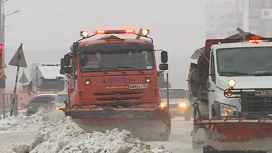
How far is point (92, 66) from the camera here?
15.0 m

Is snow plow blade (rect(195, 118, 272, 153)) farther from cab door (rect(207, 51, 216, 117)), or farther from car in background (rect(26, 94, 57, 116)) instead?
car in background (rect(26, 94, 57, 116))

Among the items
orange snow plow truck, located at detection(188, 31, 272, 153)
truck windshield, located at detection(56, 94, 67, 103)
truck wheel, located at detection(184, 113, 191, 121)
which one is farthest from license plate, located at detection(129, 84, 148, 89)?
truck wheel, located at detection(184, 113, 191, 121)

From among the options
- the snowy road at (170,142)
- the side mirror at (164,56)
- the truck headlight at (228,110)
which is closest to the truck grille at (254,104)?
the truck headlight at (228,110)

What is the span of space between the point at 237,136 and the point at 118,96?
5637 millimetres

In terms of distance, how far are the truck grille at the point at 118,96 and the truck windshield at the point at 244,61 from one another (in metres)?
3.63

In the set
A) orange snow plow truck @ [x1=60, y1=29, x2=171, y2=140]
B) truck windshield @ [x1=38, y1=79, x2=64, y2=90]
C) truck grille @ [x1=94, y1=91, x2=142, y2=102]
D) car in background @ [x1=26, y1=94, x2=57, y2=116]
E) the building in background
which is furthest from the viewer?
the building in background

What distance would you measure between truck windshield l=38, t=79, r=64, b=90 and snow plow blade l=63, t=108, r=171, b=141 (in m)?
23.4

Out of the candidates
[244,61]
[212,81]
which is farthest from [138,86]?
[244,61]

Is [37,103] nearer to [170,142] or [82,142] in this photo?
[170,142]

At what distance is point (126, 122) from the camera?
46.2 feet

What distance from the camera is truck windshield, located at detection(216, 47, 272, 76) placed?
11328 mm

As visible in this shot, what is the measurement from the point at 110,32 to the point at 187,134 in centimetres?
374

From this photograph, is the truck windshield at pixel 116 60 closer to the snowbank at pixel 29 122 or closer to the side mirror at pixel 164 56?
the side mirror at pixel 164 56

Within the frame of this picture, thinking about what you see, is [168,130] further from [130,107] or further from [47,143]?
[47,143]
